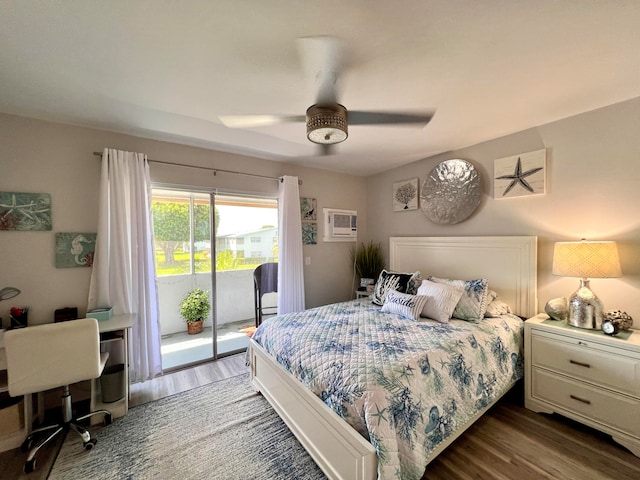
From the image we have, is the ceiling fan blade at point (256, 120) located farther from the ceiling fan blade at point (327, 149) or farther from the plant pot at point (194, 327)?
the plant pot at point (194, 327)

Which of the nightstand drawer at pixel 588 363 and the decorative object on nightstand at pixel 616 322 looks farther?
the decorative object on nightstand at pixel 616 322

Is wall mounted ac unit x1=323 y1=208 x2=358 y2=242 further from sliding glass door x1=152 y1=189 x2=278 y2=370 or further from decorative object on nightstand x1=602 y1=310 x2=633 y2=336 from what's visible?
decorative object on nightstand x1=602 y1=310 x2=633 y2=336

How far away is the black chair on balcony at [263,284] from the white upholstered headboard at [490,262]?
1941mm

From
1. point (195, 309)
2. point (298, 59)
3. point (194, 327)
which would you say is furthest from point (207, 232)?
point (298, 59)

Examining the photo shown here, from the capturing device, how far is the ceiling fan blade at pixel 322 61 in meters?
1.38

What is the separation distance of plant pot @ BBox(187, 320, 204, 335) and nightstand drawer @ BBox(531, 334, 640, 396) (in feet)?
11.7

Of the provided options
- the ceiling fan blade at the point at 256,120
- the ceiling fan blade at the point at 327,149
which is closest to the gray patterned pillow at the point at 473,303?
the ceiling fan blade at the point at 327,149

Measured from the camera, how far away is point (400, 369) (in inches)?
58.9

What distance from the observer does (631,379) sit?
5.62 feet

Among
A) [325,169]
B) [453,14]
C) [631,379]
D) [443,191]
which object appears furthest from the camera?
[325,169]

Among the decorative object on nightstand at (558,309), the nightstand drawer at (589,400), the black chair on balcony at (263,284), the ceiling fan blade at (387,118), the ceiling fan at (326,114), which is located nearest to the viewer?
the ceiling fan at (326,114)

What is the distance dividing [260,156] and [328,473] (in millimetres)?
3218

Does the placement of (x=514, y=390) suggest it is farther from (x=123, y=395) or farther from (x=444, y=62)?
(x=123, y=395)

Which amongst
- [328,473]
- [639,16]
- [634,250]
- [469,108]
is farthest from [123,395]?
[634,250]
